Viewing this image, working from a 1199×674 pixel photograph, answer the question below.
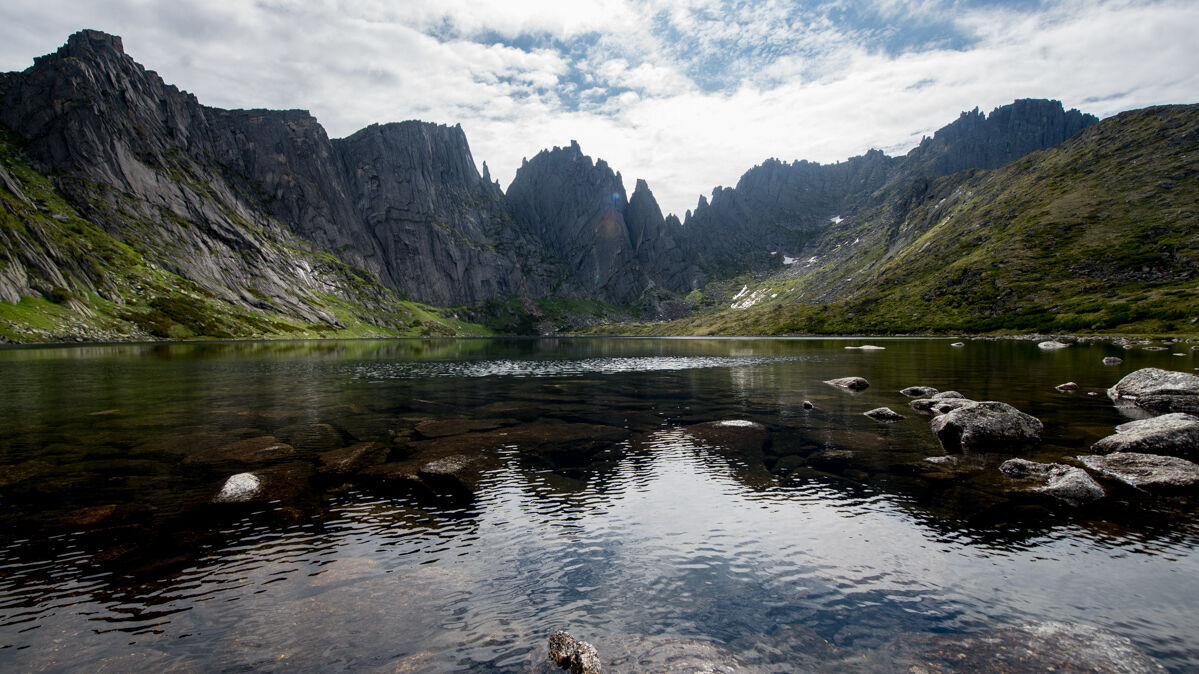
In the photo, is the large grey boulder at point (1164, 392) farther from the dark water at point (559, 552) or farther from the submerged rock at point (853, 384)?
the submerged rock at point (853, 384)

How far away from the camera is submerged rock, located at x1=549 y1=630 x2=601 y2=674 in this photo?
34.1 ft

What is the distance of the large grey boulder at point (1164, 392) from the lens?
3725 cm

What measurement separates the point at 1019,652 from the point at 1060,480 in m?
14.0

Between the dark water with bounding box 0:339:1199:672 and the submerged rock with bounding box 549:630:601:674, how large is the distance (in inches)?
25.7

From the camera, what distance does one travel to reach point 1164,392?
127 feet

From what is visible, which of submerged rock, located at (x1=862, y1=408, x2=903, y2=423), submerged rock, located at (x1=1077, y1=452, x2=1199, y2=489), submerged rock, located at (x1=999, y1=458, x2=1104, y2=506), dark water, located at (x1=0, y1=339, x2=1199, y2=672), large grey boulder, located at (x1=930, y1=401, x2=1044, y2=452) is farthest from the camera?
submerged rock, located at (x1=862, y1=408, x2=903, y2=423)

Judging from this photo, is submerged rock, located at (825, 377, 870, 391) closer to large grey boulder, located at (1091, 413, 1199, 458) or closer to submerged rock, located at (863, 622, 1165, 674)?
large grey boulder, located at (1091, 413, 1199, 458)

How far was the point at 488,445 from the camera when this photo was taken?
30.9 metres

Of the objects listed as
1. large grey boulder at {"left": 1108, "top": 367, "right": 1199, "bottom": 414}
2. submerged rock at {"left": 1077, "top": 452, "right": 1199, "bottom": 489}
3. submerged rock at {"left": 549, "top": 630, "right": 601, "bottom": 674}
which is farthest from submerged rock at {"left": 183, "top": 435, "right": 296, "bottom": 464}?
large grey boulder at {"left": 1108, "top": 367, "right": 1199, "bottom": 414}

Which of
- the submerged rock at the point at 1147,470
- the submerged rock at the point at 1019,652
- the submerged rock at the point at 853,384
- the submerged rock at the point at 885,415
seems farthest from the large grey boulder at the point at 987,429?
the submerged rock at the point at 853,384

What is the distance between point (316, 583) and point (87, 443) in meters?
27.9

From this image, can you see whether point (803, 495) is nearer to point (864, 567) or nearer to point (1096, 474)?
point (864, 567)

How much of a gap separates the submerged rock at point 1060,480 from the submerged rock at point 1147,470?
6.82 ft

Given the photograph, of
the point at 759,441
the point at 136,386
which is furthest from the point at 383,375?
the point at 759,441
